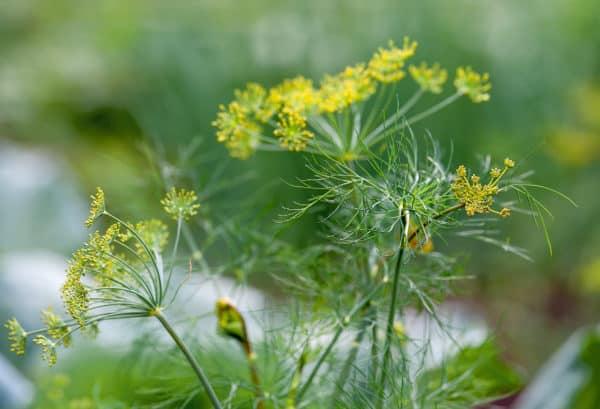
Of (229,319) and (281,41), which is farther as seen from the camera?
(281,41)

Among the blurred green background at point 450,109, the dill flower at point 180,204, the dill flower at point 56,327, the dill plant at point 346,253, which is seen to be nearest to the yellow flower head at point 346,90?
the dill plant at point 346,253

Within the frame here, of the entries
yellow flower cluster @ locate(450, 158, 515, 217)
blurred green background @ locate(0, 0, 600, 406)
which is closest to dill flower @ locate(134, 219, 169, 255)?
yellow flower cluster @ locate(450, 158, 515, 217)

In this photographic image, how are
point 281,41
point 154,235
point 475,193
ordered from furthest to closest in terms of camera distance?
point 281,41 < point 154,235 < point 475,193

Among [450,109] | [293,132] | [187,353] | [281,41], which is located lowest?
[187,353]

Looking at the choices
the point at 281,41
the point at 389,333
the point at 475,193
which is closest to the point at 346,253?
the point at 389,333

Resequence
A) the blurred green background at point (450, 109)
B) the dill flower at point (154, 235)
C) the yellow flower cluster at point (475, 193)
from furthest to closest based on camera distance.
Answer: the blurred green background at point (450, 109)
the dill flower at point (154, 235)
the yellow flower cluster at point (475, 193)

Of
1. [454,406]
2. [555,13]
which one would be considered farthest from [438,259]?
[555,13]

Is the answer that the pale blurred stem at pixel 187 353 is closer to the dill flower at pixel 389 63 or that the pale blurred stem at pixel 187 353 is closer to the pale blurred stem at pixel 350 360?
the pale blurred stem at pixel 350 360

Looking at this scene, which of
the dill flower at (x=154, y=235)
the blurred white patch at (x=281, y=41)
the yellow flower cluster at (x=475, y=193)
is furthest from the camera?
the blurred white patch at (x=281, y=41)

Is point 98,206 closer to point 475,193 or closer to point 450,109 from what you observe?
point 475,193
